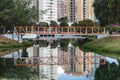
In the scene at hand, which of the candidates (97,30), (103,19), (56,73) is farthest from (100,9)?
(56,73)

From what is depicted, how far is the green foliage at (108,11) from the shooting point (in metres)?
67.6

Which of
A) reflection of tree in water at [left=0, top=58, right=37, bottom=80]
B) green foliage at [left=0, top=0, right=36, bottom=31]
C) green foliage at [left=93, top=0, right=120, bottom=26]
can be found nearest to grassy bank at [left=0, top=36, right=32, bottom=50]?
green foliage at [left=0, top=0, right=36, bottom=31]

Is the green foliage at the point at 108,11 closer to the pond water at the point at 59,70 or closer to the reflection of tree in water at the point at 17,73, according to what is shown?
the pond water at the point at 59,70

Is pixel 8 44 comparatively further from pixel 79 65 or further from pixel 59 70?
pixel 59 70

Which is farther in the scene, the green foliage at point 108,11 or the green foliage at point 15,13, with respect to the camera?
the green foliage at point 15,13

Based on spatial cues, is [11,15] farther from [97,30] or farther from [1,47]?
[97,30]

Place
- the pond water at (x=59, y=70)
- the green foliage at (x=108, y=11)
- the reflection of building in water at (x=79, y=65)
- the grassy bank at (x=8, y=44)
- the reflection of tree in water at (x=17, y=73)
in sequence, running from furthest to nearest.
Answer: the grassy bank at (x=8, y=44), the green foliage at (x=108, y=11), the reflection of building in water at (x=79, y=65), the pond water at (x=59, y=70), the reflection of tree in water at (x=17, y=73)

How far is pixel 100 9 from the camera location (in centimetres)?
7044

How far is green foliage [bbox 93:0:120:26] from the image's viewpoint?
67562 millimetres

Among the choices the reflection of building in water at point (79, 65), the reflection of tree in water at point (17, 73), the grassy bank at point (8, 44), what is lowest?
the grassy bank at point (8, 44)

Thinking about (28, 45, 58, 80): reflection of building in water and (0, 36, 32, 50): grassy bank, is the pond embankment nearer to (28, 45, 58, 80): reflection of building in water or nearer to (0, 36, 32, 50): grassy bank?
(0, 36, 32, 50): grassy bank

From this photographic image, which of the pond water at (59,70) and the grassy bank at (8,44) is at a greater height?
the pond water at (59,70)

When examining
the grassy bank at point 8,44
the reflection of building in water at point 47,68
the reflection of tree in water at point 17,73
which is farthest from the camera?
the grassy bank at point 8,44

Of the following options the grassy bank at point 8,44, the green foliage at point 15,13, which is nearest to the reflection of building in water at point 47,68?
the grassy bank at point 8,44
